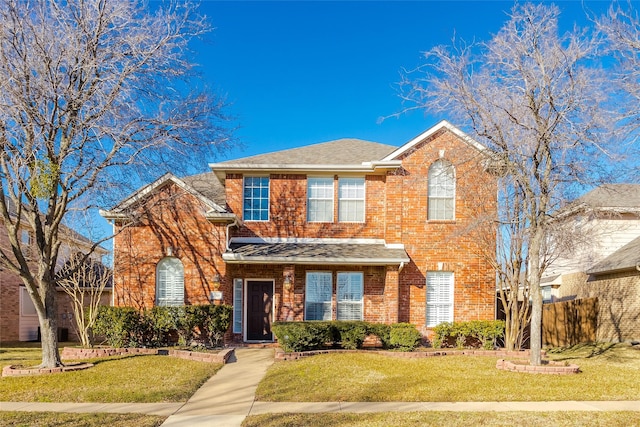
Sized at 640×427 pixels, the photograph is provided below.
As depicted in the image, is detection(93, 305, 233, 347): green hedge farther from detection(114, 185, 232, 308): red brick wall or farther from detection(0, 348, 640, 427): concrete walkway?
detection(0, 348, 640, 427): concrete walkway

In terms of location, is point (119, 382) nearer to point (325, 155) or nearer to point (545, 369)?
point (545, 369)

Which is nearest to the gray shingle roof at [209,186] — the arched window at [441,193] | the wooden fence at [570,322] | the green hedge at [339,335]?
the green hedge at [339,335]

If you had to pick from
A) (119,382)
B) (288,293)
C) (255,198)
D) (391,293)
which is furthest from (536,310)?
(119,382)

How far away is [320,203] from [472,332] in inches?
249

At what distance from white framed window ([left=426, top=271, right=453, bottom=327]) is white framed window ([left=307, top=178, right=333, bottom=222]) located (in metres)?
3.87

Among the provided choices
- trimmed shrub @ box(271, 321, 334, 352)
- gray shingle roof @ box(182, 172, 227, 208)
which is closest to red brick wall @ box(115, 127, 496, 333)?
gray shingle roof @ box(182, 172, 227, 208)

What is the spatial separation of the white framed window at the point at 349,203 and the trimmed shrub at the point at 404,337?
4054mm

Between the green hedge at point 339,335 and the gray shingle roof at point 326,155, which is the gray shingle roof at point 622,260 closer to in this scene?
the green hedge at point 339,335

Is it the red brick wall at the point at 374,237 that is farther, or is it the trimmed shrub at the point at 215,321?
the red brick wall at the point at 374,237

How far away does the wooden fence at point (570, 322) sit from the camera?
19.2 metres

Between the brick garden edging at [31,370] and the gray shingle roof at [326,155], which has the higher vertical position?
the gray shingle roof at [326,155]

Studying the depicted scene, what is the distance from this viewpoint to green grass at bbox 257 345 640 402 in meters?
9.59

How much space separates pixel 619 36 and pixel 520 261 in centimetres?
696

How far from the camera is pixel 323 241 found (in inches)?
694
